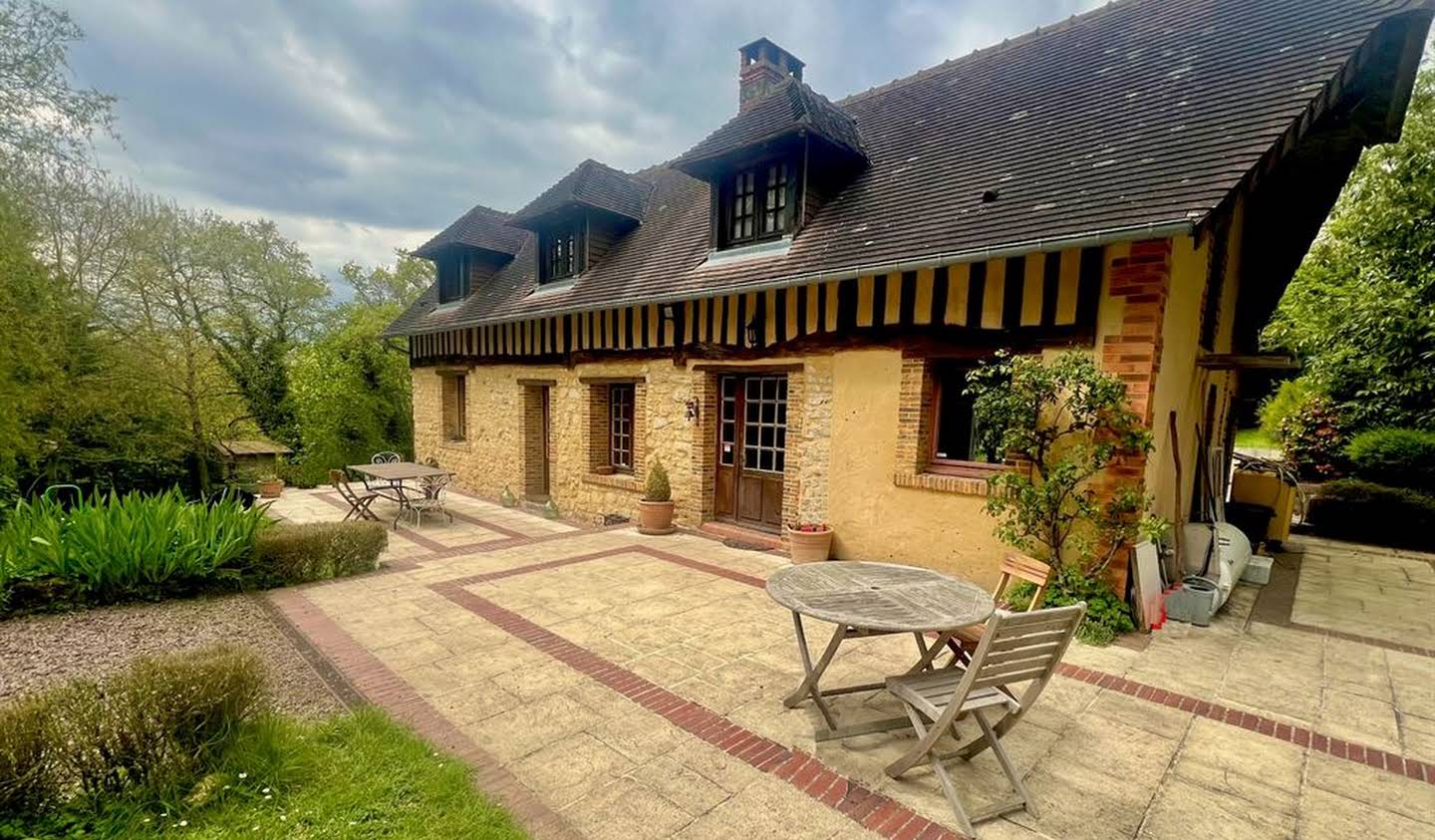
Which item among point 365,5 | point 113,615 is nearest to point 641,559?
point 113,615

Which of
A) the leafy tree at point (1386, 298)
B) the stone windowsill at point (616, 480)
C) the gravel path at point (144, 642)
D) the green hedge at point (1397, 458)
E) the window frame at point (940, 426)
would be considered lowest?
the gravel path at point (144, 642)

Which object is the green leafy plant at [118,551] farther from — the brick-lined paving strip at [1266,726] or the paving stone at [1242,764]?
the paving stone at [1242,764]

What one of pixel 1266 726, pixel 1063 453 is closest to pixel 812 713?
pixel 1266 726

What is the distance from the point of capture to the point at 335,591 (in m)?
5.29

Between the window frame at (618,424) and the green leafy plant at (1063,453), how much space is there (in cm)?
560

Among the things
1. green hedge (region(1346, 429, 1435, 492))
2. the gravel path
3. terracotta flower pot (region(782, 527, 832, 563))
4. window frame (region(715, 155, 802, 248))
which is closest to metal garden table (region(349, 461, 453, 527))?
the gravel path

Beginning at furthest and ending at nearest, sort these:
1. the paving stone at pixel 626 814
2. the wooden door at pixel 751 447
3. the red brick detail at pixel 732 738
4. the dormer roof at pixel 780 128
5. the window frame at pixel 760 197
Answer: the wooden door at pixel 751 447 < the window frame at pixel 760 197 < the dormer roof at pixel 780 128 < the red brick detail at pixel 732 738 < the paving stone at pixel 626 814

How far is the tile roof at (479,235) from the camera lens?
12.0m

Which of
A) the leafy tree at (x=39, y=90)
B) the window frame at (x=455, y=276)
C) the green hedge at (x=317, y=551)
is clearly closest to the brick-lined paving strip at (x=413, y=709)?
the green hedge at (x=317, y=551)

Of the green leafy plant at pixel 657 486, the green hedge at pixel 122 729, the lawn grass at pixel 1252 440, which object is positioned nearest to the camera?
the green hedge at pixel 122 729

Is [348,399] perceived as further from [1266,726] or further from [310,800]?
[1266,726]

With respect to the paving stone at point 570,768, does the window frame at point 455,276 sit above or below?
above

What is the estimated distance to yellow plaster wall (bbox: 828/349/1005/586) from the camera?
529cm

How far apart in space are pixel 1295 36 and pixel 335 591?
10.1m
